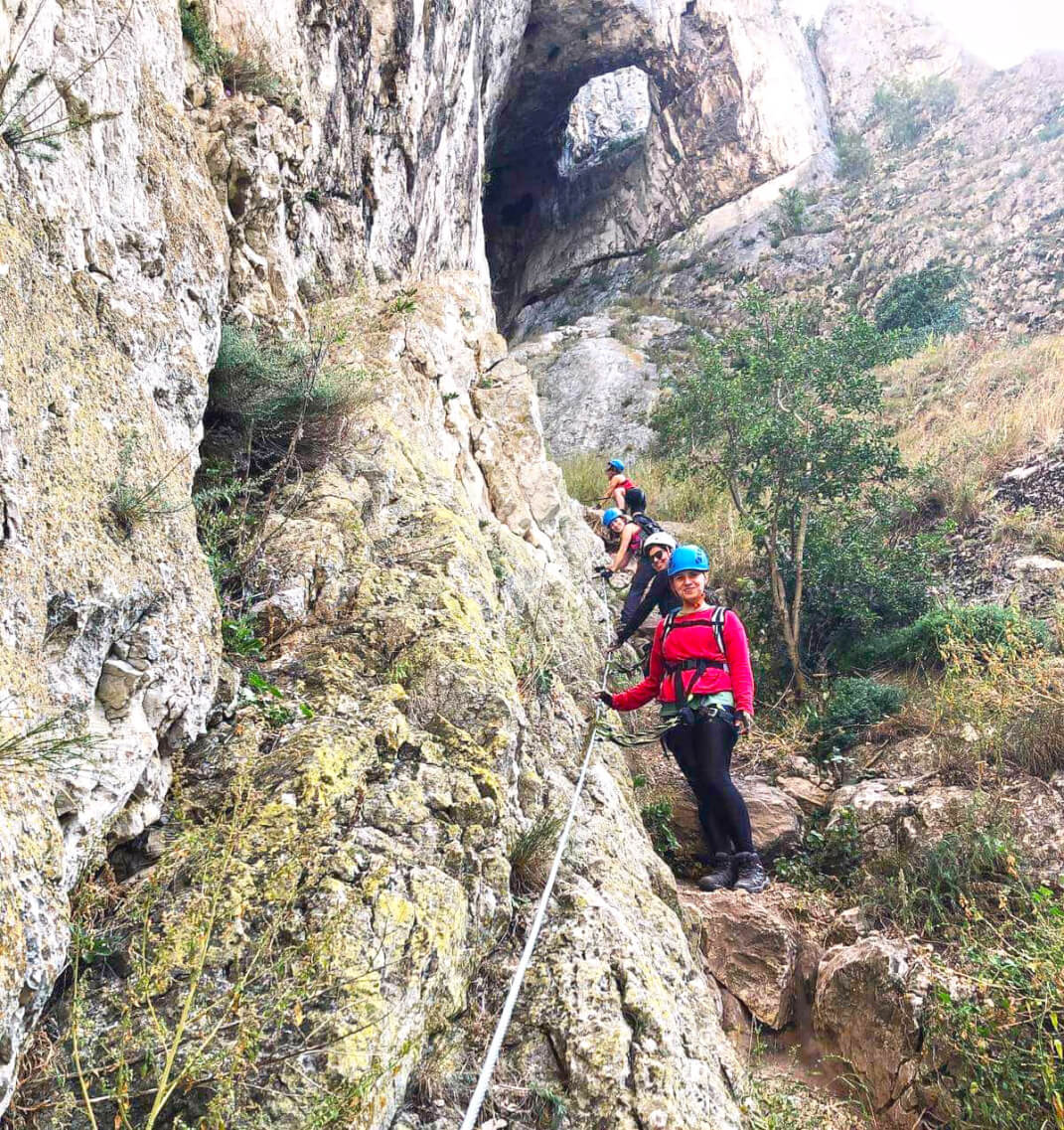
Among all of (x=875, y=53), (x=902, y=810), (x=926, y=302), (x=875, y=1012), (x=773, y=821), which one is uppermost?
(x=875, y=53)

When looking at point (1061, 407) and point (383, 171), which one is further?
point (1061, 407)

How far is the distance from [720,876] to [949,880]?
1187 millimetres

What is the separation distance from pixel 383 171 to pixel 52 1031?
8.06 metres

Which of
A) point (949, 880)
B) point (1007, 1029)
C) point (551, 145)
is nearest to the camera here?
point (1007, 1029)

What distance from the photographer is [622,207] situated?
25406 millimetres

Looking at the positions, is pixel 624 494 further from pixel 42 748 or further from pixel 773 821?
pixel 42 748

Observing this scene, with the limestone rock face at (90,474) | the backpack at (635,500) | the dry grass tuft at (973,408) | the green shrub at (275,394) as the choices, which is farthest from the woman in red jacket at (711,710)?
the dry grass tuft at (973,408)

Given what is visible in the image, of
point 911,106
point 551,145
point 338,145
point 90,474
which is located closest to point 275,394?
point 90,474

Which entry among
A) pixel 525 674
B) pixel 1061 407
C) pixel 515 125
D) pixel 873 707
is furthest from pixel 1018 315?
pixel 525 674

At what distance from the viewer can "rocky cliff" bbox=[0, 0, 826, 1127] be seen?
69.0 inches

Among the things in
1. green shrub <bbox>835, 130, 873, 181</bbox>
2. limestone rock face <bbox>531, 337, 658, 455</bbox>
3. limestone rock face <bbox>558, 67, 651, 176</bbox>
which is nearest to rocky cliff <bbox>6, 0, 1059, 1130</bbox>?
limestone rock face <bbox>531, 337, 658, 455</bbox>

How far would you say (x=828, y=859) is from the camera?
461cm

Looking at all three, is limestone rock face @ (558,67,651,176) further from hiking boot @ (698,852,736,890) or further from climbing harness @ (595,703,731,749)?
hiking boot @ (698,852,736,890)

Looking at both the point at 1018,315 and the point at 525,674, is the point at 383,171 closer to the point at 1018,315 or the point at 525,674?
the point at 525,674
